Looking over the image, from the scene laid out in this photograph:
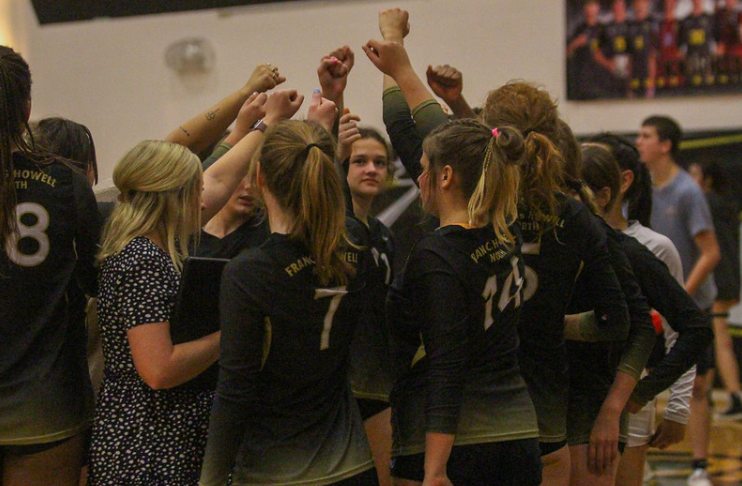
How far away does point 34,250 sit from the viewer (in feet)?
6.57

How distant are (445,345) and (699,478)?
3.13 m

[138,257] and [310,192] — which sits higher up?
[310,192]

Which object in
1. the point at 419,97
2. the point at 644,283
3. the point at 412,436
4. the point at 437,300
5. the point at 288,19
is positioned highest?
the point at 288,19

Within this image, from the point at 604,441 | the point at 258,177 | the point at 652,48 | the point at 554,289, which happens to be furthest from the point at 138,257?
the point at 652,48

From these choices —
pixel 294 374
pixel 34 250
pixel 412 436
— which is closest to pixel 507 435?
pixel 412 436

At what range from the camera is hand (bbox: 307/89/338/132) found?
7.39 ft

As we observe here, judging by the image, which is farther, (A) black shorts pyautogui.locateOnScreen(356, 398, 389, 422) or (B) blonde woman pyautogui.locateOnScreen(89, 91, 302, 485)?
(A) black shorts pyautogui.locateOnScreen(356, 398, 389, 422)

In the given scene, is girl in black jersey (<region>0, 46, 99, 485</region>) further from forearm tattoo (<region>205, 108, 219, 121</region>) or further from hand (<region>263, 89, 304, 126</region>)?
forearm tattoo (<region>205, 108, 219, 121</region>)

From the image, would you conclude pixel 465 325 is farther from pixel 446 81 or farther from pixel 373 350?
pixel 373 350

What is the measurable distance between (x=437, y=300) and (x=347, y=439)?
0.37 m

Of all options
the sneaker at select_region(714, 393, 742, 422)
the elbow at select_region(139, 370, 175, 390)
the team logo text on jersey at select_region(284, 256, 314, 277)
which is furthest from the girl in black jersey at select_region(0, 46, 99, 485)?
the sneaker at select_region(714, 393, 742, 422)

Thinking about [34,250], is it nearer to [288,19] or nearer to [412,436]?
[412,436]

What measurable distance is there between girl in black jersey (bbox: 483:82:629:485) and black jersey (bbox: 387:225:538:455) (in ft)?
0.49

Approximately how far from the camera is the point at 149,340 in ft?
6.26
